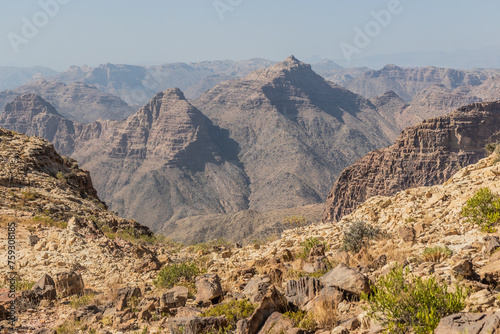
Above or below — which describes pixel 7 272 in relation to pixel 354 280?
above

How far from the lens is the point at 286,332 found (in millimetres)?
8430

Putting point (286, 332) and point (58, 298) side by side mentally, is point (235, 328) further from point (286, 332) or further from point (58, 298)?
point (58, 298)

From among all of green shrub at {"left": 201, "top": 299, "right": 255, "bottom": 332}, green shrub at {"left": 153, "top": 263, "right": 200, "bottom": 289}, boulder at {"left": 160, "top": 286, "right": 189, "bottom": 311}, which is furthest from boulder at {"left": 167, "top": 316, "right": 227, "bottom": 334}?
green shrub at {"left": 153, "top": 263, "right": 200, "bottom": 289}

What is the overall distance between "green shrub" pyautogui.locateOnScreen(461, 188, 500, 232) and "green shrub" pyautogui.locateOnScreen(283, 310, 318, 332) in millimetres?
7077

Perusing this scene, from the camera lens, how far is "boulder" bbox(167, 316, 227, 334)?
914 centimetres

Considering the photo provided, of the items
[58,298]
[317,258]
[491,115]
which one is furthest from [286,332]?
[491,115]

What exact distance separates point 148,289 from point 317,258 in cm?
630

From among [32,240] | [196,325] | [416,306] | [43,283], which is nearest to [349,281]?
[416,306]

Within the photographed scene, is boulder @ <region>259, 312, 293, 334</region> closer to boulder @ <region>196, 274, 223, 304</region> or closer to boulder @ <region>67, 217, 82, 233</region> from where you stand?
boulder @ <region>196, 274, 223, 304</region>

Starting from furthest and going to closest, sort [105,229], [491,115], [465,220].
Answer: [491,115] → [105,229] → [465,220]

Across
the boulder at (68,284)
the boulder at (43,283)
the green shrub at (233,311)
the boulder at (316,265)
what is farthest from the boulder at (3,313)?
the boulder at (316,265)

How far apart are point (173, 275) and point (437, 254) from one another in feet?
29.0

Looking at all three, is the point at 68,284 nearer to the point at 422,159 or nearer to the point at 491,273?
the point at 491,273

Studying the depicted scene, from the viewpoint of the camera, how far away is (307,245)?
16.4 metres
